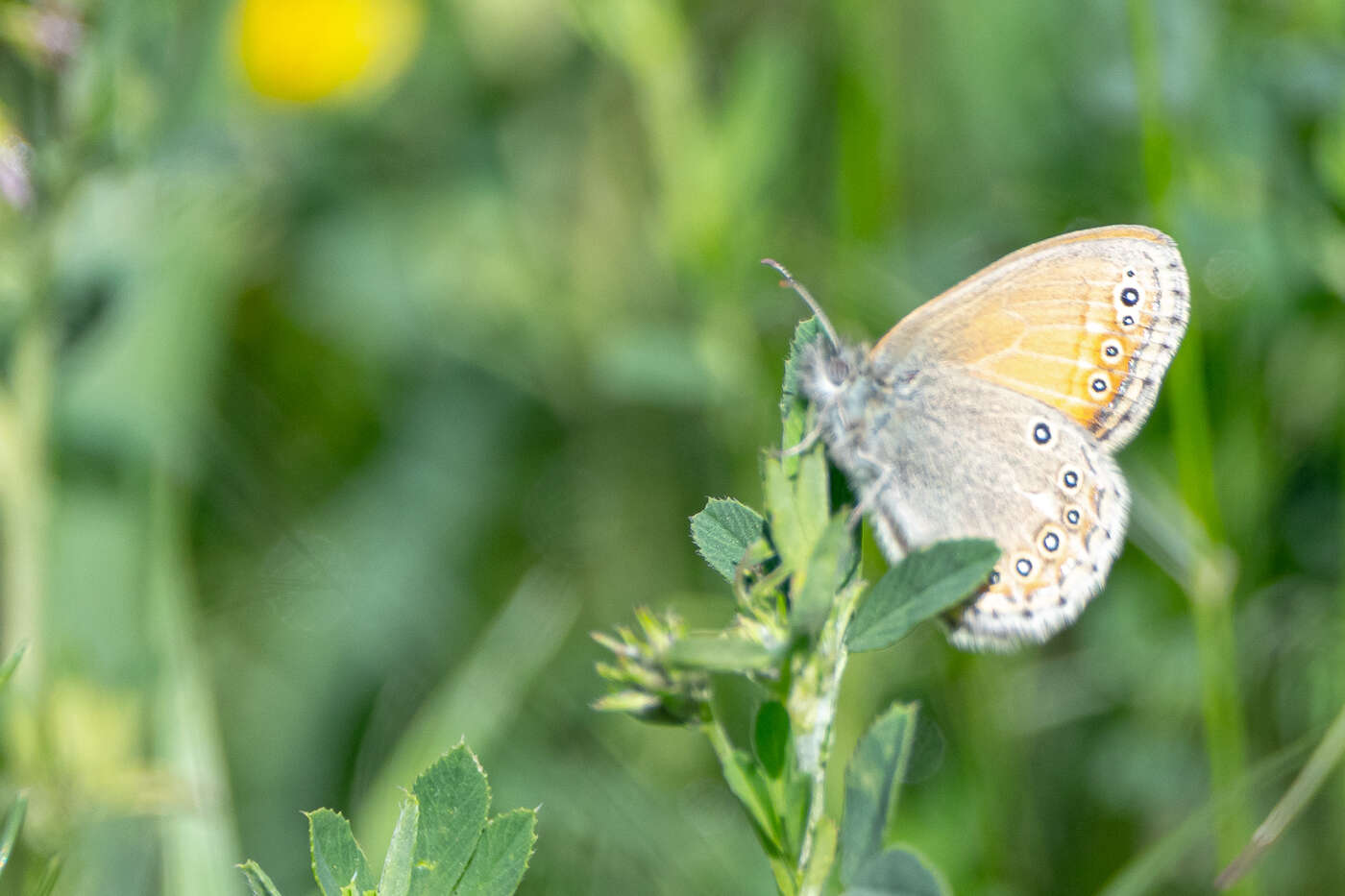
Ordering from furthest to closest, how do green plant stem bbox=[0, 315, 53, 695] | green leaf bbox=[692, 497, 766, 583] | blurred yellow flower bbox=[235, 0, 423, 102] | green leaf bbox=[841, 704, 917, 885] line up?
1. blurred yellow flower bbox=[235, 0, 423, 102]
2. green plant stem bbox=[0, 315, 53, 695]
3. green leaf bbox=[692, 497, 766, 583]
4. green leaf bbox=[841, 704, 917, 885]

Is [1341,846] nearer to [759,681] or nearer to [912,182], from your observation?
[759,681]

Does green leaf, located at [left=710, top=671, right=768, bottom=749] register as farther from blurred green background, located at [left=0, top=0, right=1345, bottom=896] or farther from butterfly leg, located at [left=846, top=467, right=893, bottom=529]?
butterfly leg, located at [left=846, top=467, right=893, bottom=529]

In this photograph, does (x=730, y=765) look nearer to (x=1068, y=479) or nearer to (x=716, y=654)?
(x=716, y=654)

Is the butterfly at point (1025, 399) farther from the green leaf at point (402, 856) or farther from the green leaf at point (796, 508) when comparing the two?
the green leaf at point (402, 856)

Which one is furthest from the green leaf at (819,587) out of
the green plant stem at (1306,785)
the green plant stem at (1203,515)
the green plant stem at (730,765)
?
the green plant stem at (1203,515)

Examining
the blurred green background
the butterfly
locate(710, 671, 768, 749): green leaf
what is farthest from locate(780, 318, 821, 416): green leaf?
locate(710, 671, 768, 749): green leaf

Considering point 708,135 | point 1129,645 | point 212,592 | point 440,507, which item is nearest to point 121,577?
point 212,592

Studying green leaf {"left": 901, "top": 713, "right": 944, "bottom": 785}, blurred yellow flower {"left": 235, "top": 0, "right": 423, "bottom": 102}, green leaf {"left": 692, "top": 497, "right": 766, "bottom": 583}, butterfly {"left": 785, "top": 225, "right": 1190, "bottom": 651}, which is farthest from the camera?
blurred yellow flower {"left": 235, "top": 0, "right": 423, "bottom": 102}
